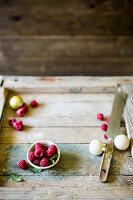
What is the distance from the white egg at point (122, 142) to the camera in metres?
1.08

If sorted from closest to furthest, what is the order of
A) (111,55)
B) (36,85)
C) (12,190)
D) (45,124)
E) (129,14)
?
1. (12,190)
2. (45,124)
3. (36,85)
4. (129,14)
5. (111,55)

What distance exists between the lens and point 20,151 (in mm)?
1099

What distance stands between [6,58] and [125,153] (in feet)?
7.06

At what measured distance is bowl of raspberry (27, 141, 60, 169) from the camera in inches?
39.8

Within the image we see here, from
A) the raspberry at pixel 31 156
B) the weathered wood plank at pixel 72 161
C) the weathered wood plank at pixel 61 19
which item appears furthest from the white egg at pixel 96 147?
the weathered wood plank at pixel 61 19

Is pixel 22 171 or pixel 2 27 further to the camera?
pixel 2 27

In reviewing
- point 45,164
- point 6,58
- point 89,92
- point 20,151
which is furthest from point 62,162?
point 6,58

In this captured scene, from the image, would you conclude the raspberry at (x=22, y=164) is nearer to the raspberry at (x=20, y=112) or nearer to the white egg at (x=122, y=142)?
the raspberry at (x=20, y=112)

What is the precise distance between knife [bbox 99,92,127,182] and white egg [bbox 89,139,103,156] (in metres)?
0.03

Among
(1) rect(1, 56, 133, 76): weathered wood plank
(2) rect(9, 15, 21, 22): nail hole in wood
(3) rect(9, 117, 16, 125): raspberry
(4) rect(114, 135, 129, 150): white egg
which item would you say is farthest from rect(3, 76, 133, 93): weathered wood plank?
(2) rect(9, 15, 21, 22): nail hole in wood

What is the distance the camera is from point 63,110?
131cm

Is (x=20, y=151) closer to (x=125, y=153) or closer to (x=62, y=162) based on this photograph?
(x=62, y=162)

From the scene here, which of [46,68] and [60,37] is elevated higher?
[60,37]

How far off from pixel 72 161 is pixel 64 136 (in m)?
0.15
